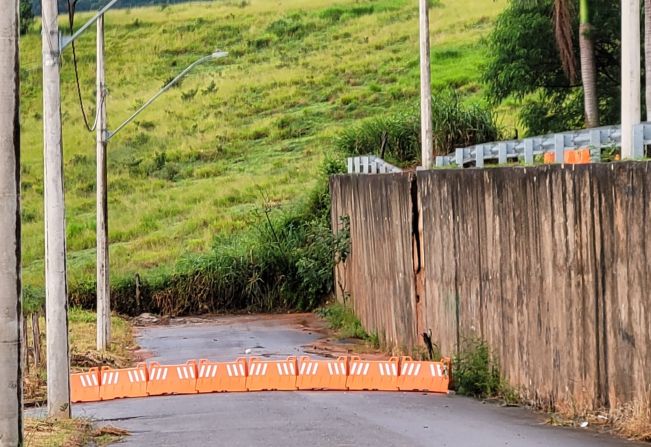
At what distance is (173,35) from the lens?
9194 centimetres

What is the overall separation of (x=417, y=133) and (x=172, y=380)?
21492mm

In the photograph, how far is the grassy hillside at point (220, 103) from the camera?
51719 millimetres

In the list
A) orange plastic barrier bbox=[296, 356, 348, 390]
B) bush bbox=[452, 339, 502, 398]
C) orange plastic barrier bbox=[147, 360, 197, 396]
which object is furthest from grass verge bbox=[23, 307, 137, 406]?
bush bbox=[452, 339, 502, 398]

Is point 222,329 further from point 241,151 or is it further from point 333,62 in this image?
point 333,62

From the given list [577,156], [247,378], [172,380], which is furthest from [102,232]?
[577,156]

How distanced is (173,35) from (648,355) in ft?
262

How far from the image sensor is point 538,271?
705 inches

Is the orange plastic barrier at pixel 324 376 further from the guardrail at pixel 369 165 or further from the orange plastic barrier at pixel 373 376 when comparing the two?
the guardrail at pixel 369 165

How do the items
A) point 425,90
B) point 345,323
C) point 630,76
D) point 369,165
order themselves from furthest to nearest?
1. point 369,165
2. point 345,323
3. point 425,90
4. point 630,76

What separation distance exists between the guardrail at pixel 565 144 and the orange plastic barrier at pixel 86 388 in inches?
299

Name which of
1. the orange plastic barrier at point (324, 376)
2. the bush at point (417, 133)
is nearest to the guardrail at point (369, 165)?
the bush at point (417, 133)

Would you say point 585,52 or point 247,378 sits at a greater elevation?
point 585,52

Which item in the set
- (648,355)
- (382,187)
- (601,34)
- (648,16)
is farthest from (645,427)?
(601,34)

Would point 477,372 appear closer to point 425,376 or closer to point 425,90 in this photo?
point 425,376
